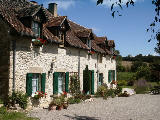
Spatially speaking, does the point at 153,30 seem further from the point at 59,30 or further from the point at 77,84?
the point at 77,84

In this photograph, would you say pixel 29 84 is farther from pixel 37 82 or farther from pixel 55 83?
pixel 55 83

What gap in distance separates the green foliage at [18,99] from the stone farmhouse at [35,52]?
29 centimetres

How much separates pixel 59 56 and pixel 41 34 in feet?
7.55

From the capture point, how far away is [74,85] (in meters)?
15.2

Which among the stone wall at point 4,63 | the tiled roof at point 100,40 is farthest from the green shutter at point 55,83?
the tiled roof at point 100,40

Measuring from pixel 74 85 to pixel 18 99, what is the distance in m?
5.89

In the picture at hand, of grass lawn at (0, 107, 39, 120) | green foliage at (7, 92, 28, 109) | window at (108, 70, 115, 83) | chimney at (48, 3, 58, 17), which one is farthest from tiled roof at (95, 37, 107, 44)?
grass lawn at (0, 107, 39, 120)

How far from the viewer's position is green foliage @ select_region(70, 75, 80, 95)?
1499 centimetres

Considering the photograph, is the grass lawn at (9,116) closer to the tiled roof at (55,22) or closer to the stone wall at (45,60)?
the stone wall at (45,60)

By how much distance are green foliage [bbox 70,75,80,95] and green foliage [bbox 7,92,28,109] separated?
5.10 metres

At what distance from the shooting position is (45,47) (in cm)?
1225

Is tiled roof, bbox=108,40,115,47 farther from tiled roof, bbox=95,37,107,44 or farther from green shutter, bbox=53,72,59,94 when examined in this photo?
green shutter, bbox=53,72,59,94

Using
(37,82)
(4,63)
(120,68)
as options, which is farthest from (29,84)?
(120,68)

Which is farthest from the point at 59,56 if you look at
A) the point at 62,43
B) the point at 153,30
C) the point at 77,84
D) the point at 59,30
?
the point at 153,30
